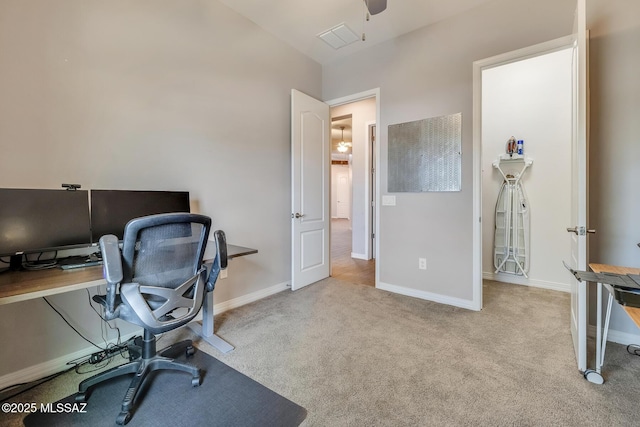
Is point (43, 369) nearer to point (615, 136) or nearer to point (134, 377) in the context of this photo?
point (134, 377)

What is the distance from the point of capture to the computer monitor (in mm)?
1528

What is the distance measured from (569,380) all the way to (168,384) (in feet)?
8.05

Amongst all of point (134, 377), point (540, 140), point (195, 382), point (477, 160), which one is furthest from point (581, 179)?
point (134, 377)

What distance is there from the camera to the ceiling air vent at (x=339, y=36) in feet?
9.94

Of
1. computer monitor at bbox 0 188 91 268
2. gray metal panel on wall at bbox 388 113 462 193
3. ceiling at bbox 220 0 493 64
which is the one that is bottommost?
computer monitor at bbox 0 188 91 268

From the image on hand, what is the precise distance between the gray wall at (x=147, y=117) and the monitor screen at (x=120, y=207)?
191 millimetres

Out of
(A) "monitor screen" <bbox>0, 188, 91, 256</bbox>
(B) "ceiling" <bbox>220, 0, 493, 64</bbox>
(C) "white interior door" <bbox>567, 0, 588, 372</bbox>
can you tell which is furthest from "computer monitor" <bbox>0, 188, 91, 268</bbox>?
(C) "white interior door" <bbox>567, 0, 588, 372</bbox>

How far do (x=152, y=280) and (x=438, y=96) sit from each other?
3.05 m

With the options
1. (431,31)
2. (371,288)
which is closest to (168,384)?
(371,288)

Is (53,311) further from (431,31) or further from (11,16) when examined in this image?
(431,31)

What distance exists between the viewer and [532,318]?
255 cm

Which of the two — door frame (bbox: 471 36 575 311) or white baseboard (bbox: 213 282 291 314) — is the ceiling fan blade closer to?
door frame (bbox: 471 36 575 311)

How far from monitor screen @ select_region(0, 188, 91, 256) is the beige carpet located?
2.87ft

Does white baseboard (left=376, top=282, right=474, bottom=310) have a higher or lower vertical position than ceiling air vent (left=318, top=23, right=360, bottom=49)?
lower
